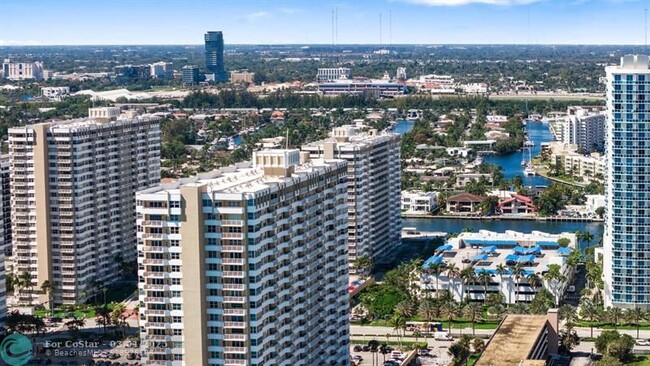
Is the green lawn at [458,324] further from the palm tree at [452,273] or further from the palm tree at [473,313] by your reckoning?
the palm tree at [452,273]

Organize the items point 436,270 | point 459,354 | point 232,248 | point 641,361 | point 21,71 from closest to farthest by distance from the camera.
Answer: point 232,248 → point 459,354 → point 641,361 → point 436,270 → point 21,71

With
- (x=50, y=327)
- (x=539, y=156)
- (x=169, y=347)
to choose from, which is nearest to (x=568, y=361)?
(x=169, y=347)

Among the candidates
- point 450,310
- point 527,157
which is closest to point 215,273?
point 450,310

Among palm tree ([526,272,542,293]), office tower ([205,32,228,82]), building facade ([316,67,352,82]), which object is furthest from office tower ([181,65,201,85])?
palm tree ([526,272,542,293])

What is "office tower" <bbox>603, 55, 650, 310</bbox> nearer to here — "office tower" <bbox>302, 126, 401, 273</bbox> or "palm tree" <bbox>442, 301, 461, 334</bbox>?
"palm tree" <bbox>442, 301, 461, 334</bbox>

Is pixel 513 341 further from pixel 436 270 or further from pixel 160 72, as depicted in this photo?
pixel 160 72

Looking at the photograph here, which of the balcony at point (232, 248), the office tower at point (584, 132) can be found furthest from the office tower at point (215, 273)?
the office tower at point (584, 132)
